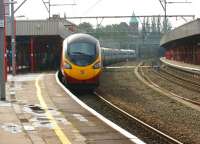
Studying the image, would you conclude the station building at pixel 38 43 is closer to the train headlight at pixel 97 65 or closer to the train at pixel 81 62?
the train at pixel 81 62

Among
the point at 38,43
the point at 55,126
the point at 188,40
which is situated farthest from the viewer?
the point at 188,40

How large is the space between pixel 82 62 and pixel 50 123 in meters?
13.6

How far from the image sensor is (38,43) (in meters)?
55.6

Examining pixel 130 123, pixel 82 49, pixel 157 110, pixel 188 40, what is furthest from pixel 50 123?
pixel 188 40

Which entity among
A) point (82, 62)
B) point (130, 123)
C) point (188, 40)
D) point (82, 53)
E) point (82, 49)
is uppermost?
point (188, 40)

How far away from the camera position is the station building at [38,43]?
153ft

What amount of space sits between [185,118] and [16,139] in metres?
8.10

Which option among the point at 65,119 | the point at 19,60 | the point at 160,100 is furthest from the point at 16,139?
the point at 19,60

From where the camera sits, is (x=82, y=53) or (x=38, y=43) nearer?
(x=82, y=53)

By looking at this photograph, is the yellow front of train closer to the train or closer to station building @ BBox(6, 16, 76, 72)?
the train

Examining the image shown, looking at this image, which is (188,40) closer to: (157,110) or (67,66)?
(67,66)

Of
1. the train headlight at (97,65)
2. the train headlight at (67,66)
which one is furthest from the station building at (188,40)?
the train headlight at (67,66)

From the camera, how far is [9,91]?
81.4ft

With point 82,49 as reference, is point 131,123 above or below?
below
